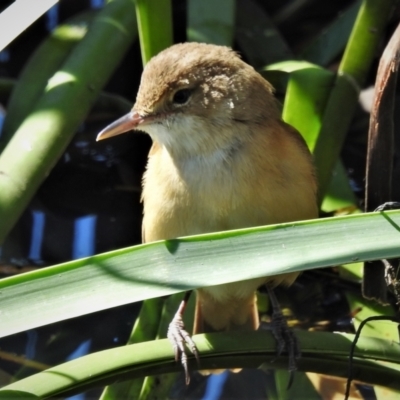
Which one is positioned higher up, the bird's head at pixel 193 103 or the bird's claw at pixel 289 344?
the bird's head at pixel 193 103

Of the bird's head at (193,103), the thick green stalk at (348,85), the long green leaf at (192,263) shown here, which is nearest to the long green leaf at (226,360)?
the long green leaf at (192,263)

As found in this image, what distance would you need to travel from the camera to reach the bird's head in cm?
253

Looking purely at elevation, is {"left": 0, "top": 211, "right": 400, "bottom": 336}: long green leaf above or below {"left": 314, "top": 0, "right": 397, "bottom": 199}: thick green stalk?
below

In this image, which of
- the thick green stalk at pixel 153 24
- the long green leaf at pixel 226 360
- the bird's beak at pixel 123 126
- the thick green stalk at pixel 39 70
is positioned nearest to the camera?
the long green leaf at pixel 226 360

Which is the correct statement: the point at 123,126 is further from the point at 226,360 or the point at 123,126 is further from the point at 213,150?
the point at 226,360

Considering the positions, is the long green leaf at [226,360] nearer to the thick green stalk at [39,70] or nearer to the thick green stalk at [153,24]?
the thick green stalk at [153,24]

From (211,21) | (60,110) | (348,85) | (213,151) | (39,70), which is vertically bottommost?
(213,151)

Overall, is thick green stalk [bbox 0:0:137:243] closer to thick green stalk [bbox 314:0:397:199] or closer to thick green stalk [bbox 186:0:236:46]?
thick green stalk [bbox 186:0:236:46]

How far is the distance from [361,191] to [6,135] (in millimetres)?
1450

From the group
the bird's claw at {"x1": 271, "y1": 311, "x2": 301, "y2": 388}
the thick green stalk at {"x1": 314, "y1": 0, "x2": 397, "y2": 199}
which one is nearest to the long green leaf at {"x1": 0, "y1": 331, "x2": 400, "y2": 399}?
the bird's claw at {"x1": 271, "y1": 311, "x2": 301, "y2": 388}

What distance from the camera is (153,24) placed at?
9.45 feet

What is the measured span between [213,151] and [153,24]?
55 centimetres

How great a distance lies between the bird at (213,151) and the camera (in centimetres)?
253

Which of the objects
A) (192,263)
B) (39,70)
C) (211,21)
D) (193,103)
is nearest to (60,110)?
(193,103)
